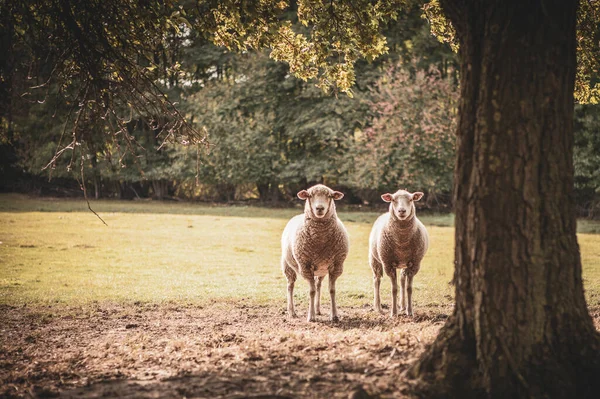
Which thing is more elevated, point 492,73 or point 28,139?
point 28,139

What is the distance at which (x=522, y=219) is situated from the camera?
12.2 ft

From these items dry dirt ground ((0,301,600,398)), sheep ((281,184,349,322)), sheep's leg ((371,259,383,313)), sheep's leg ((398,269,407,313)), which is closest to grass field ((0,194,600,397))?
dry dirt ground ((0,301,600,398))

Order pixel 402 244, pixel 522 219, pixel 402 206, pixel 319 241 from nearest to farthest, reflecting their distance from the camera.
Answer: pixel 522 219, pixel 319 241, pixel 402 206, pixel 402 244

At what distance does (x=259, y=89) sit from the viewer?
36.7 m

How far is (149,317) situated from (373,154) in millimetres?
22048

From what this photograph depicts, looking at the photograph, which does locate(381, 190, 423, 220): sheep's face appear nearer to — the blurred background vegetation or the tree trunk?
the tree trunk

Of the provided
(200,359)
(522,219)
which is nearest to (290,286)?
(200,359)

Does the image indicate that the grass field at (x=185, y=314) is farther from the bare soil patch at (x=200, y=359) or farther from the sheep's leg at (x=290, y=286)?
the sheep's leg at (x=290, y=286)

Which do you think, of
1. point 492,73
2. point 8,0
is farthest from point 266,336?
point 8,0

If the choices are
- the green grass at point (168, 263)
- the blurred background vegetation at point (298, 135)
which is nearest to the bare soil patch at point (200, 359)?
the green grass at point (168, 263)

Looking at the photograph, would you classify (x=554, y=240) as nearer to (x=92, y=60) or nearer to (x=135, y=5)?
(x=92, y=60)

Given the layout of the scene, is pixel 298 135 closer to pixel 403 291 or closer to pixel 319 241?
pixel 403 291

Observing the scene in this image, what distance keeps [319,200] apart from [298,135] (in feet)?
91.8

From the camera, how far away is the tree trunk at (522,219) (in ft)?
12.1
